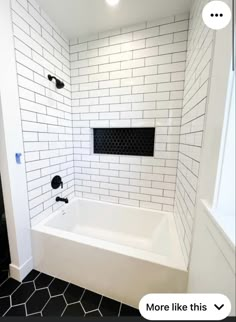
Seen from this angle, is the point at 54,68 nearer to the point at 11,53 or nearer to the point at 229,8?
the point at 11,53

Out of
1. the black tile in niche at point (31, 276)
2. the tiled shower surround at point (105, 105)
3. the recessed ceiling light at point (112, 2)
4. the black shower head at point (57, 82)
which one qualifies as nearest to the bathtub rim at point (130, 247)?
the tiled shower surround at point (105, 105)

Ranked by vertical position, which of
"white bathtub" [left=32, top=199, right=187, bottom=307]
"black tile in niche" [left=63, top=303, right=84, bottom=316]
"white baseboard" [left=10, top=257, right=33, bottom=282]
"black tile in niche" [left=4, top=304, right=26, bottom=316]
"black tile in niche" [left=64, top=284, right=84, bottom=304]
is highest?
"white bathtub" [left=32, top=199, right=187, bottom=307]

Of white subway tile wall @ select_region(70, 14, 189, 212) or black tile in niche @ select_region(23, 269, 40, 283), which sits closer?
black tile in niche @ select_region(23, 269, 40, 283)

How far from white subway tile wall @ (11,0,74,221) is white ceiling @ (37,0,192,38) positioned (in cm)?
14

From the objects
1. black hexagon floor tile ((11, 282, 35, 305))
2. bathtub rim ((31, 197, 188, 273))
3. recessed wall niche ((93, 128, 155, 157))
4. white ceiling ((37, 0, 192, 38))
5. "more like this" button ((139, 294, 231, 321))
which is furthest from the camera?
recessed wall niche ((93, 128, 155, 157))

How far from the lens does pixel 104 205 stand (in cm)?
191

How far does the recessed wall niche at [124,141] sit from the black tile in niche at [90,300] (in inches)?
55.3

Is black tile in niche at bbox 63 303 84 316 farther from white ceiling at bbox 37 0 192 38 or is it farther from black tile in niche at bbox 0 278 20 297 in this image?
white ceiling at bbox 37 0 192 38

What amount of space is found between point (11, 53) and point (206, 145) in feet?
5.14

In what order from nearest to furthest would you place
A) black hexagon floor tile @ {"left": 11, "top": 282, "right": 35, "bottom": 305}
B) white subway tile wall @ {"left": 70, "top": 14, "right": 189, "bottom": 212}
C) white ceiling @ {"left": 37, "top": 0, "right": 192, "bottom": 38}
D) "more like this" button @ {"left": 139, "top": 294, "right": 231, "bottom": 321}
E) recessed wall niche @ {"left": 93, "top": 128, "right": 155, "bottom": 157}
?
"more like this" button @ {"left": 139, "top": 294, "right": 231, "bottom": 321}
black hexagon floor tile @ {"left": 11, "top": 282, "right": 35, "bottom": 305}
white ceiling @ {"left": 37, "top": 0, "right": 192, "bottom": 38}
white subway tile wall @ {"left": 70, "top": 14, "right": 189, "bottom": 212}
recessed wall niche @ {"left": 93, "top": 128, "right": 155, "bottom": 157}

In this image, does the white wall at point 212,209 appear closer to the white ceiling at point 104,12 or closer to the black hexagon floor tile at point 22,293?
the white ceiling at point 104,12

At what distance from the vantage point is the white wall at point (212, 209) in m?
0.52

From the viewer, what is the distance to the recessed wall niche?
172cm

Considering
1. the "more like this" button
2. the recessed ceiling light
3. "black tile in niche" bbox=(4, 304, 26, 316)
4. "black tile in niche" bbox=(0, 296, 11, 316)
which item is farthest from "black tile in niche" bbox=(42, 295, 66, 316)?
the recessed ceiling light
